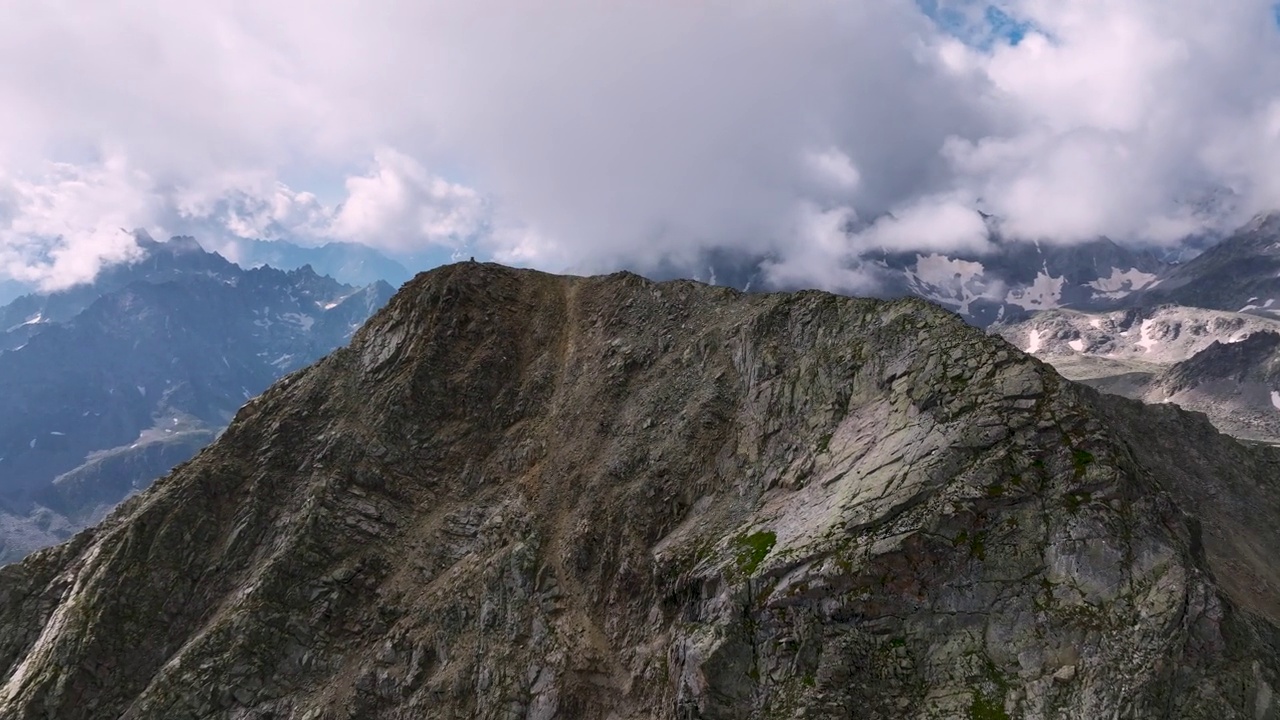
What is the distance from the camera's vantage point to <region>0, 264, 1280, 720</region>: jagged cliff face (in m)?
35.2

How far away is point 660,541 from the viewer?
51.7m

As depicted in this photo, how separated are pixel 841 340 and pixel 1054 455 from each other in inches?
773

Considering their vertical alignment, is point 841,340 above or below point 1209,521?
above

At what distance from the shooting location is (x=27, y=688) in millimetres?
49656

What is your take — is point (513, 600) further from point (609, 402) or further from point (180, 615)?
point (180, 615)

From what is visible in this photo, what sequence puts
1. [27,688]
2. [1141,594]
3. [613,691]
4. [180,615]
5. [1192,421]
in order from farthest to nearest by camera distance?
[1192,421], [180,615], [27,688], [613,691], [1141,594]

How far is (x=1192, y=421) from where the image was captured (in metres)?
84.5

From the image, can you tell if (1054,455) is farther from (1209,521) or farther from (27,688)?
(27,688)

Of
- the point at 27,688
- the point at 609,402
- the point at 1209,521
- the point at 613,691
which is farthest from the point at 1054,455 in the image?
the point at 27,688

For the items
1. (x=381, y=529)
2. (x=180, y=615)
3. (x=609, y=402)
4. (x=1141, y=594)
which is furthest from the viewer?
(x=609, y=402)

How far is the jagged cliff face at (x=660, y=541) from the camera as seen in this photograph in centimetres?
3522

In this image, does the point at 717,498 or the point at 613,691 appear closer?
the point at 613,691

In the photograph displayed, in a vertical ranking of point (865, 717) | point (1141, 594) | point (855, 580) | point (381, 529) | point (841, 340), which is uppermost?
point (841, 340)

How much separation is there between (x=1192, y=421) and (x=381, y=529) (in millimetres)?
97057
